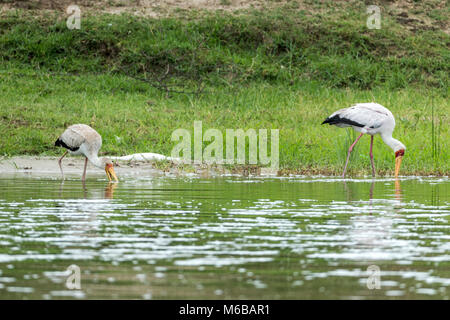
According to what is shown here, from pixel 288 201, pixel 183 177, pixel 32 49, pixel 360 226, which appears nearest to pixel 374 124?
pixel 183 177

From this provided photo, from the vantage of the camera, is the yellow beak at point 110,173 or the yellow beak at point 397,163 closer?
the yellow beak at point 110,173

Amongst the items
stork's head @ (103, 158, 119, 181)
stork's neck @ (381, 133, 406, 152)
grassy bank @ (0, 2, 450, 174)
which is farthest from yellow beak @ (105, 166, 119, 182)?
stork's neck @ (381, 133, 406, 152)

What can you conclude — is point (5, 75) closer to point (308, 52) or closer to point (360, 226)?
point (308, 52)

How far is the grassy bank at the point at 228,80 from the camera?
14203mm

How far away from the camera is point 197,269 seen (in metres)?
4.93

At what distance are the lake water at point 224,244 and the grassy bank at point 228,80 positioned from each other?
449 cm

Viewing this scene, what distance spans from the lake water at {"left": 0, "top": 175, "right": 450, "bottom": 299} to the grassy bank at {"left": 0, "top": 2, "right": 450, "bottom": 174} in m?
4.49

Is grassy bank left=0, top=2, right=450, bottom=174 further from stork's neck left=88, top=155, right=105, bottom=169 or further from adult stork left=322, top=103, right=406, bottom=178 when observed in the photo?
stork's neck left=88, top=155, right=105, bottom=169

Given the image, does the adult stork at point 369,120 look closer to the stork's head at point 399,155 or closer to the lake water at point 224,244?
the stork's head at point 399,155

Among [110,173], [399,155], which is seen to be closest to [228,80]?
[399,155]

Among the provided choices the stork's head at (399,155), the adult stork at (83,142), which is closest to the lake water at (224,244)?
the adult stork at (83,142)

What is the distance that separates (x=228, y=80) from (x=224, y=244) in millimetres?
14623

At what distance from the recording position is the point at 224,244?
5789 mm

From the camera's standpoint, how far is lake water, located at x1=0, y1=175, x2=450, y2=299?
451 centimetres
